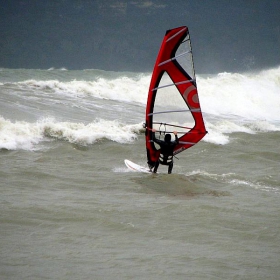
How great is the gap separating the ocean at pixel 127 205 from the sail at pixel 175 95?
0.75 metres

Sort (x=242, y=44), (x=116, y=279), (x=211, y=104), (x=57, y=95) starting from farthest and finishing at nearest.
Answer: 1. (x=242, y=44)
2. (x=211, y=104)
3. (x=57, y=95)
4. (x=116, y=279)

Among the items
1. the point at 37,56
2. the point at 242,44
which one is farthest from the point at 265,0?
the point at 37,56

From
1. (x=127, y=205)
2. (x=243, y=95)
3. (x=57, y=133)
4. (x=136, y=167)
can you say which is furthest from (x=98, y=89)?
(x=127, y=205)

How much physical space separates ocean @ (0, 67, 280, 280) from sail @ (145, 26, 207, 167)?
2.46 ft

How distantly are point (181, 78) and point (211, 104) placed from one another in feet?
43.6

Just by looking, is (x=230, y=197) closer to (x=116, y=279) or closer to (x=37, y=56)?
(x=116, y=279)

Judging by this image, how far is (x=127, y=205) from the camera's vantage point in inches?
221

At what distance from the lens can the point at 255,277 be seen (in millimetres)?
3719

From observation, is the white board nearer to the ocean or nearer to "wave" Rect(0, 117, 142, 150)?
the ocean

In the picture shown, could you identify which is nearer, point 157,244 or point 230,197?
point 157,244

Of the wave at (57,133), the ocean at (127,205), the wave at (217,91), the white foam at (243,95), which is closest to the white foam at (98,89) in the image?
the wave at (217,91)

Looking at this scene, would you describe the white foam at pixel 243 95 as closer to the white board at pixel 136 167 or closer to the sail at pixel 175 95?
the sail at pixel 175 95

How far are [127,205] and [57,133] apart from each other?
16.2 ft

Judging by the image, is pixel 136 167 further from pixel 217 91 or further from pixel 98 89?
pixel 217 91
